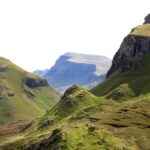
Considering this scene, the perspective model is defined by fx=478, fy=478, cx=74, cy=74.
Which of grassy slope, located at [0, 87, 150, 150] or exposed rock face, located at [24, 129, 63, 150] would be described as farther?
exposed rock face, located at [24, 129, 63, 150]

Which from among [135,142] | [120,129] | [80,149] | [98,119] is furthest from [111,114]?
[80,149]

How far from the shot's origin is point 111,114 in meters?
125

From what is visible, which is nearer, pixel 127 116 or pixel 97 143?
pixel 97 143

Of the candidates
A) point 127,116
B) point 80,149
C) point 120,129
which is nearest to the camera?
point 80,149

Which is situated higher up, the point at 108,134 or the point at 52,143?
the point at 108,134

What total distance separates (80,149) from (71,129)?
10.5 metres

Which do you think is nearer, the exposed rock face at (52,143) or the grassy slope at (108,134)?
the grassy slope at (108,134)

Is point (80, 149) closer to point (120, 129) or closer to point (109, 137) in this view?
point (109, 137)

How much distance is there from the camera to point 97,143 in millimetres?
101250

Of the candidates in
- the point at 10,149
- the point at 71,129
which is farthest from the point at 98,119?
the point at 10,149

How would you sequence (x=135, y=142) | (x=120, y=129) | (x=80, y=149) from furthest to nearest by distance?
(x=120, y=129)
(x=135, y=142)
(x=80, y=149)

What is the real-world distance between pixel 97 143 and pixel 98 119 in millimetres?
21513

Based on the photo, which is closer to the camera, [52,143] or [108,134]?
[52,143]

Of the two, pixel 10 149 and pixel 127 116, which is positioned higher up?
pixel 127 116
